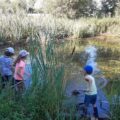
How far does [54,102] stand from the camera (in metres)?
4.62

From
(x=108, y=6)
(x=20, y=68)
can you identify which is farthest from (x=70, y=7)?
(x=20, y=68)

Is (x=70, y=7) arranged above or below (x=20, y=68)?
below

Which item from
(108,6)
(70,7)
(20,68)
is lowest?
(108,6)

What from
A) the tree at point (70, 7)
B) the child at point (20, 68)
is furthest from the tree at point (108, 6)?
the child at point (20, 68)

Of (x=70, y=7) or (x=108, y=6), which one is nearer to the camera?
(x=70, y=7)

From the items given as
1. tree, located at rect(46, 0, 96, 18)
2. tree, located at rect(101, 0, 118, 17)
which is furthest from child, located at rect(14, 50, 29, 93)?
tree, located at rect(101, 0, 118, 17)

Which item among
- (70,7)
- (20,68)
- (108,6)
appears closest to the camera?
(20,68)

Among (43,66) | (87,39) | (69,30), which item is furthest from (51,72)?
(87,39)

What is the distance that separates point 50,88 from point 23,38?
11.2m

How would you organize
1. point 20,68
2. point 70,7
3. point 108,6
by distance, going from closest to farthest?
1. point 20,68
2. point 70,7
3. point 108,6

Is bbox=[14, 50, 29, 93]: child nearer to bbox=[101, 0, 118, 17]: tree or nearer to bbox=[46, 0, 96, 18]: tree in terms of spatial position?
bbox=[46, 0, 96, 18]: tree

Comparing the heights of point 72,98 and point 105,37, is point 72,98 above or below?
above

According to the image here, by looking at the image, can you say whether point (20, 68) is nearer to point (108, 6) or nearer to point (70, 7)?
point (70, 7)

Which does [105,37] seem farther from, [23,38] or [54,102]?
[54,102]
